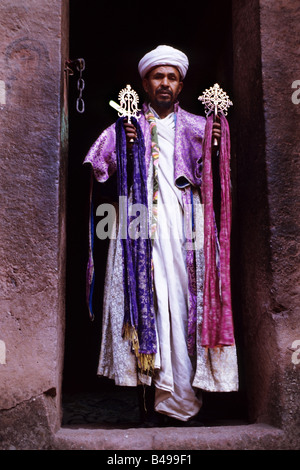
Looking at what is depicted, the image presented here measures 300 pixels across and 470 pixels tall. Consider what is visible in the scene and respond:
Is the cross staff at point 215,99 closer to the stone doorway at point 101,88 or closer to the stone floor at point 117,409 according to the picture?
the stone doorway at point 101,88

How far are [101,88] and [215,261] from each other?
3.08 meters

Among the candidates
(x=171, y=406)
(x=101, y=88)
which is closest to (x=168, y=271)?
(x=171, y=406)

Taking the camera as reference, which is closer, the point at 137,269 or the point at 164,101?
the point at 137,269

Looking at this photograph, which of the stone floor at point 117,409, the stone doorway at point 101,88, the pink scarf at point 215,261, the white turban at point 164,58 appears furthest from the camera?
the stone doorway at point 101,88

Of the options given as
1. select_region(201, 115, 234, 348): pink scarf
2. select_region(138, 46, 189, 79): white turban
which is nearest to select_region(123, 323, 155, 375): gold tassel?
select_region(201, 115, 234, 348): pink scarf

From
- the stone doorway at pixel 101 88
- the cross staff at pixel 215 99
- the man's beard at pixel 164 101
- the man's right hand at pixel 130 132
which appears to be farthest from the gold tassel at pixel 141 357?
the man's beard at pixel 164 101

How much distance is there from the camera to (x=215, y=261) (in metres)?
3.58

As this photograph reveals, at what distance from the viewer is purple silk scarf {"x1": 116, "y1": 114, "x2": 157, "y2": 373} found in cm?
349

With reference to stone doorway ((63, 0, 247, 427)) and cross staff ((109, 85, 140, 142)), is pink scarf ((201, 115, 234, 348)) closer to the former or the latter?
cross staff ((109, 85, 140, 142))

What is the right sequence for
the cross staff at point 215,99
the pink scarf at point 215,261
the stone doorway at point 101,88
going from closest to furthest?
the pink scarf at point 215,261 < the cross staff at point 215,99 < the stone doorway at point 101,88

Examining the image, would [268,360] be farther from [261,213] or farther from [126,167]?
[126,167]

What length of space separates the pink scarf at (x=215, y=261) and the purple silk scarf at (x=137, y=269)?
0.33 meters

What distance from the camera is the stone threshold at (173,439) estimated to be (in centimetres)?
318

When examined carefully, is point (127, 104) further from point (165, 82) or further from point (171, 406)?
point (171, 406)
